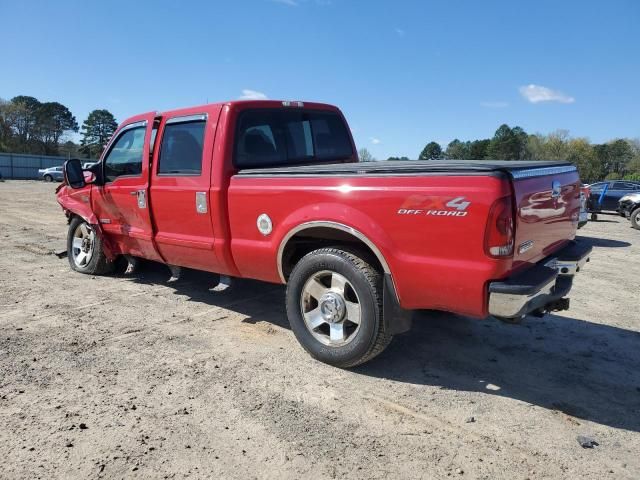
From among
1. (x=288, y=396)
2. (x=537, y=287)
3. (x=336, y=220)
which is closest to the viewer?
(x=537, y=287)

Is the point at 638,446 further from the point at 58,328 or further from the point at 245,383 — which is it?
the point at 58,328

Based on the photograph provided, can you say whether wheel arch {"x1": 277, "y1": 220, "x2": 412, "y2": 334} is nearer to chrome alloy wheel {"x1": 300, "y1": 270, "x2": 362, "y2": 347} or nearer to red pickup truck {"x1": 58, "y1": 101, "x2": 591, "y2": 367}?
red pickup truck {"x1": 58, "y1": 101, "x2": 591, "y2": 367}

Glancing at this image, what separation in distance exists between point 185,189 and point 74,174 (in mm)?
2290

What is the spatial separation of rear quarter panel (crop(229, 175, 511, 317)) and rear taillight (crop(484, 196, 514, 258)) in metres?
0.04

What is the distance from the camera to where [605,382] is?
358cm

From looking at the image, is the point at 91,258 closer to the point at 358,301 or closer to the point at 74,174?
the point at 74,174

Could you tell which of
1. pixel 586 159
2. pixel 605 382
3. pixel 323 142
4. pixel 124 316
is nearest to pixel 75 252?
pixel 124 316

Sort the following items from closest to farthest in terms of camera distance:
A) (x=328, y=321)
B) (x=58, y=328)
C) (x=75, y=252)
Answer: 1. (x=328, y=321)
2. (x=58, y=328)
3. (x=75, y=252)

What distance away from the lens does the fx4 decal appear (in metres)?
2.89

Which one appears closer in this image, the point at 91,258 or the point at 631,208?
the point at 91,258

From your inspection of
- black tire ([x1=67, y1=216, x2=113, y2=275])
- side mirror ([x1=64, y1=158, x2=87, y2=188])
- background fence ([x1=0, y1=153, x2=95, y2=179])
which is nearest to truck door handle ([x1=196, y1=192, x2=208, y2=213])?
black tire ([x1=67, y1=216, x2=113, y2=275])

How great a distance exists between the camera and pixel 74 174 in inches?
237

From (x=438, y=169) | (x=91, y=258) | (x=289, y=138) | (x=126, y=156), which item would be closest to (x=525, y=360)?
(x=438, y=169)

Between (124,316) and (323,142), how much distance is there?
2.77m
